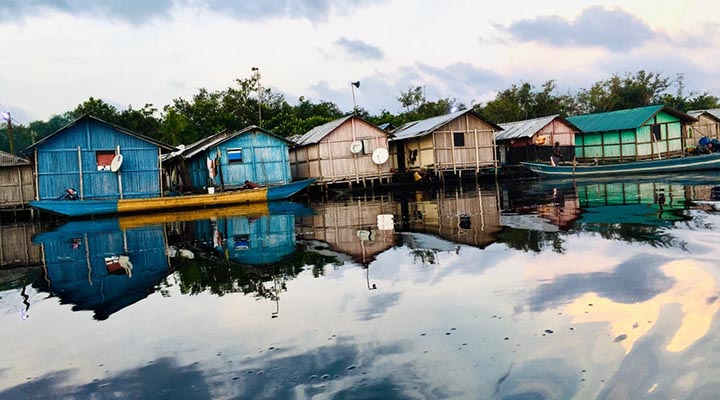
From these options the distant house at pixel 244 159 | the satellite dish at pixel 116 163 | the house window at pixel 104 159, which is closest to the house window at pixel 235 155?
the distant house at pixel 244 159

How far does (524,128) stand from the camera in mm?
36344

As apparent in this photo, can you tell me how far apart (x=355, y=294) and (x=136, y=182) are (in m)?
20.4

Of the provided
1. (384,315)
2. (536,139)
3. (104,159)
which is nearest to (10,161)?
(104,159)

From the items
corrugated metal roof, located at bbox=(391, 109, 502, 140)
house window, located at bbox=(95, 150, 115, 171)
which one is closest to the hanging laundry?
house window, located at bbox=(95, 150, 115, 171)

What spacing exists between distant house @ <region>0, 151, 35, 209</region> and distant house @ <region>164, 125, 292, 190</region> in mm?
7121

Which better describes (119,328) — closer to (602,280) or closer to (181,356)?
(181,356)

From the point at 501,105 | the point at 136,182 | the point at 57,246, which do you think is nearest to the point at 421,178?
the point at 136,182

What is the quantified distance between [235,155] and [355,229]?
47.8 ft

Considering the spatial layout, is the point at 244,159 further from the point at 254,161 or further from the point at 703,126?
the point at 703,126

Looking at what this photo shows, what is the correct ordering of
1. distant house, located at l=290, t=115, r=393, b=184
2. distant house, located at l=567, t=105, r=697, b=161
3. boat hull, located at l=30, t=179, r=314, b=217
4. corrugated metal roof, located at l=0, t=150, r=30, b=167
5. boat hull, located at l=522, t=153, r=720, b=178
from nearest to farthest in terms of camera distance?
boat hull, located at l=30, t=179, r=314, b=217
corrugated metal roof, located at l=0, t=150, r=30, b=167
boat hull, located at l=522, t=153, r=720, b=178
distant house, located at l=290, t=115, r=393, b=184
distant house, located at l=567, t=105, r=697, b=161

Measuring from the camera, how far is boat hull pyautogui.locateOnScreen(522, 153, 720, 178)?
97.0 ft

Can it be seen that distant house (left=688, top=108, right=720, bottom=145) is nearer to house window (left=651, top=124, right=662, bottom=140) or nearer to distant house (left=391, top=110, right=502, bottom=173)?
house window (left=651, top=124, right=662, bottom=140)

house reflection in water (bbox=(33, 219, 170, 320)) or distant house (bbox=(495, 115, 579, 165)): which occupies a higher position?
distant house (bbox=(495, 115, 579, 165))

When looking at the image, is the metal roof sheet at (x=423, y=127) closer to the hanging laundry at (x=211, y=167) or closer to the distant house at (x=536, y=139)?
the distant house at (x=536, y=139)
